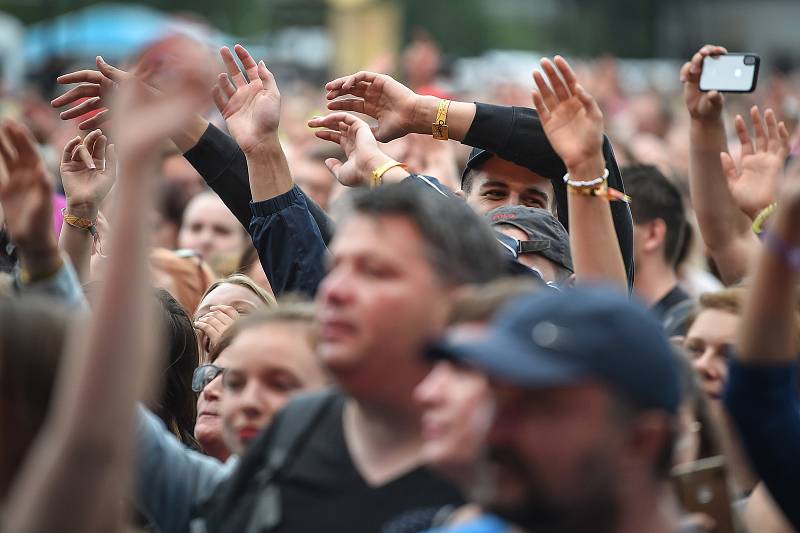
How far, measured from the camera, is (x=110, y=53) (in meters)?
24.4

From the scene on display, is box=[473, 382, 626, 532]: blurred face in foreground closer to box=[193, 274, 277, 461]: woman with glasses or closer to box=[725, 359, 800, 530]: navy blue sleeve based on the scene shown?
box=[725, 359, 800, 530]: navy blue sleeve

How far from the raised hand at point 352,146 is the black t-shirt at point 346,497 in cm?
147

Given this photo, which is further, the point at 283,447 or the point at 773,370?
the point at 283,447

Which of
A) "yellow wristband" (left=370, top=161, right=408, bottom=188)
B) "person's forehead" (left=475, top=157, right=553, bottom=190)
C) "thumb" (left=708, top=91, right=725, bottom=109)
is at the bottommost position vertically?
"person's forehead" (left=475, top=157, right=553, bottom=190)

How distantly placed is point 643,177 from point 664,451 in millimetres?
4149

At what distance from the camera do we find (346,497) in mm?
2789

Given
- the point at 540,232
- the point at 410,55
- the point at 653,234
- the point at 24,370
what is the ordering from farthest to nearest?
A: 1. the point at 410,55
2. the point at 653,234
3. the point at 540,232
4. the point at 24,370

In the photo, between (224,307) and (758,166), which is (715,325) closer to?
(758,166)

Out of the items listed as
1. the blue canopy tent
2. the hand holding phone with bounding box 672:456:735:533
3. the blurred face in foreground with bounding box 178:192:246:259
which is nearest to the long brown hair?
the hand holding phone with bounding box 672:456:735:533

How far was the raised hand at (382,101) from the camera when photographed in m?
4.40

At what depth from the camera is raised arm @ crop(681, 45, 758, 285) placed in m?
5.05

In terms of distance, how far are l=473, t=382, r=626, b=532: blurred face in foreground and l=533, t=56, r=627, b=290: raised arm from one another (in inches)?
58.6

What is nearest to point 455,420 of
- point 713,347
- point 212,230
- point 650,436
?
point 650,436

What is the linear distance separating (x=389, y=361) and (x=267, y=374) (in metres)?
0.60
